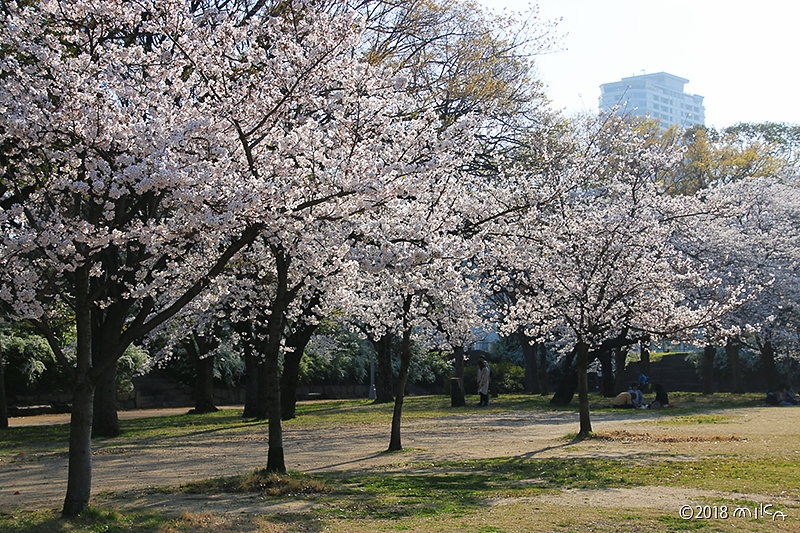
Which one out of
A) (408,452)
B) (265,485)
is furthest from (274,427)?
(408,452)

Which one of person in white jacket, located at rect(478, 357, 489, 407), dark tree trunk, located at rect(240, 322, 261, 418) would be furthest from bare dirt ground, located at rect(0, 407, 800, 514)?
person in white jacket, located at rect(478, 357, 489, 407)

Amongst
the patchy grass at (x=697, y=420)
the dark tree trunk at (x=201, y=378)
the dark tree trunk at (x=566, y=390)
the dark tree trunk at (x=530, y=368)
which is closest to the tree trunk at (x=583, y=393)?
the patchy grass at (x=697, y=420)

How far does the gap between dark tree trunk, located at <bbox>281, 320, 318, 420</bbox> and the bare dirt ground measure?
215cm

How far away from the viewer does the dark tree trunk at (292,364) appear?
21125 millimetres

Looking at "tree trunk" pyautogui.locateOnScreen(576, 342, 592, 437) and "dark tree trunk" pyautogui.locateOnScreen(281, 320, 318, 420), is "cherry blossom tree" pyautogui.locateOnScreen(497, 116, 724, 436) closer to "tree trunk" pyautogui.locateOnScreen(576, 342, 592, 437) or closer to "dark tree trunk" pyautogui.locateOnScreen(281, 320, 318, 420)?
"tree trunk" pyautogui.locateOnScreen(576, 342, 592, 437)

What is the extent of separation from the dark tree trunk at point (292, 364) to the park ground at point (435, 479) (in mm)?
2019

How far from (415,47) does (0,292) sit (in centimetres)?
1121

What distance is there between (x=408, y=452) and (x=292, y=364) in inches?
316

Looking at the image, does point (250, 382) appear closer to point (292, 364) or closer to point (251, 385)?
point (251, 385)

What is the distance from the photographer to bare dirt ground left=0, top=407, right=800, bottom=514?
8773mm

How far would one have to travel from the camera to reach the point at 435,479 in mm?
10453

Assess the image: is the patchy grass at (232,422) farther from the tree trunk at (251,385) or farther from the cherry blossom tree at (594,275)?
the cherry blossom tree at (594,275)

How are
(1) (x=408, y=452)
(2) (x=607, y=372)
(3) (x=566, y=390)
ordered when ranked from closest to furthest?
(1) (x=408, y=452)
(3) (x=566, y=390)
(2) (x=607, y=372)

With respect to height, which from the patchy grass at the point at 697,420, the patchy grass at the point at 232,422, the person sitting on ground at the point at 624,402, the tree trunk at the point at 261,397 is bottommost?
the patchy grass at the point at 697,420
